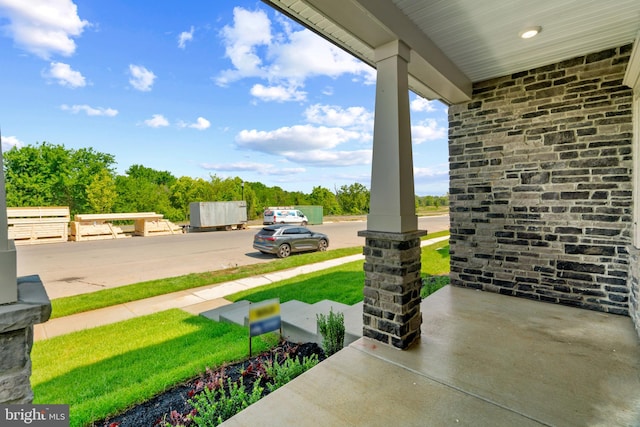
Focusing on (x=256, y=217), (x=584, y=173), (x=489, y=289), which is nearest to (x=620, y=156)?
(x=584, y=173)

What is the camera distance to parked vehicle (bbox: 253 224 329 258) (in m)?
10.1

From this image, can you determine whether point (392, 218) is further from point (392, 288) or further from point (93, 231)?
point (93, 231)

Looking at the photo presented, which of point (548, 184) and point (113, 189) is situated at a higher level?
point (113, 189)

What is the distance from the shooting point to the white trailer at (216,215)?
19078mm

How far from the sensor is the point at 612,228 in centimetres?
337

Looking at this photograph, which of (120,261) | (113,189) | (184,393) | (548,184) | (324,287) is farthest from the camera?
(113,189)

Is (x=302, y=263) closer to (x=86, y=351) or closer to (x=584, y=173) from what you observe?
(x=86, y=351)

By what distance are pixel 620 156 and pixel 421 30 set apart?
282 centimetres

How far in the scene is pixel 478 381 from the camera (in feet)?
7.01

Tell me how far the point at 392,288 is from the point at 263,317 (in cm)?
140

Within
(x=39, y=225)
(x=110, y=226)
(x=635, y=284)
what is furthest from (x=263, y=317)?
(x=110, y=226)

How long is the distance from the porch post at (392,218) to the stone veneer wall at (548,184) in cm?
217

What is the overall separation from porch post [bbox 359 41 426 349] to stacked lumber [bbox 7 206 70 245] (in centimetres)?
1533

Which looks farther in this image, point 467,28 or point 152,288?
point 152,288
